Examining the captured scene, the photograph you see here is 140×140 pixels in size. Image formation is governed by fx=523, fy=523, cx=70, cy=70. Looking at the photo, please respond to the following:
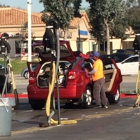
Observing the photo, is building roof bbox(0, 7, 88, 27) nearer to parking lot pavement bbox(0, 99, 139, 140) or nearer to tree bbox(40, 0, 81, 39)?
tree bbox(40, 0, 81, 39)

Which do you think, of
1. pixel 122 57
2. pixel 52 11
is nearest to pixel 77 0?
pixel 52 11

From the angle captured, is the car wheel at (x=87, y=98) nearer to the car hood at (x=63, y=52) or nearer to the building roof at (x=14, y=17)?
the car hood at (x=63, y=52)

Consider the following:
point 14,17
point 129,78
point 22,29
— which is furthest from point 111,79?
point 14,17

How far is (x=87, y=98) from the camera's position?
16500mm

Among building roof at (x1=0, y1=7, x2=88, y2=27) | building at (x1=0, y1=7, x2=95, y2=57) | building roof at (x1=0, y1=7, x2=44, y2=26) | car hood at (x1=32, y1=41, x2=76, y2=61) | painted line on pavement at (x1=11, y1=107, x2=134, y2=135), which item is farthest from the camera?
building roof at (x1=0, y1=7, x2=44, y2=26)

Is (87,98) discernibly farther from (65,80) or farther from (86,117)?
(86,117)

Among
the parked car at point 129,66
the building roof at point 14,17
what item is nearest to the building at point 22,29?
the building roof at point 14,17

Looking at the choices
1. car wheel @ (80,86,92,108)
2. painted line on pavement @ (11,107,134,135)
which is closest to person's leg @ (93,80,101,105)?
car wheel @ (80,86,92,108)

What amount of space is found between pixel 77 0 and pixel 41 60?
29.7 meters

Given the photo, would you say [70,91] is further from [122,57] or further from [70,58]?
[122,57]

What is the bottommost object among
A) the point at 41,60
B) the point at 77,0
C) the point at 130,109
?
the point at 130,109

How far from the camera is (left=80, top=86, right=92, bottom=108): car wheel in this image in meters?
16.3

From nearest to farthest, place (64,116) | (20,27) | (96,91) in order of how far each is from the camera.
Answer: (64,116) → (96,91) → (20,27)

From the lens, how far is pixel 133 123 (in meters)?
13.0
